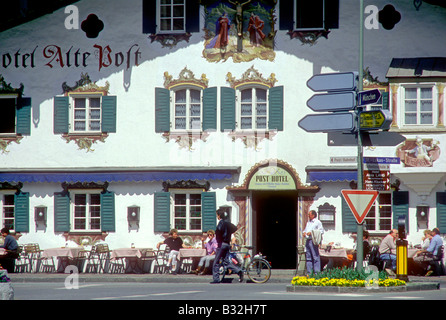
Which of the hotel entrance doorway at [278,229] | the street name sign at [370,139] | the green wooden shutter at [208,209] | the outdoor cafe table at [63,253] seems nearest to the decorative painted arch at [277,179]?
the green wooden shutter at [208,209]

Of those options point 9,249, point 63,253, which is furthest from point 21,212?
point 63,253

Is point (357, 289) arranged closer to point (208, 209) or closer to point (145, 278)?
point (145, 278)

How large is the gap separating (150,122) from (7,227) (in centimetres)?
530

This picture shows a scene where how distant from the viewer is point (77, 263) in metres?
28.3

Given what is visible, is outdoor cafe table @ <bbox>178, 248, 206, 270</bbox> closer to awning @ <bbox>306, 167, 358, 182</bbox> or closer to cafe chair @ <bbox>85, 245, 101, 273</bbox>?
cafe chair @ <bbox>85, 245, 101, 273</bbox>

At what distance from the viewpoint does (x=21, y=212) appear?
2866cm

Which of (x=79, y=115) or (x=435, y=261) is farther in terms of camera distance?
(x=79, y=115)

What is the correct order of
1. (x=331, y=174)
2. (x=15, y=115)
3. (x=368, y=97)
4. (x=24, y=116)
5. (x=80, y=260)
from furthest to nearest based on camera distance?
1. (x=15, y=115)
2. (x=24, y=116)
3. (x=80, y=260)
4. (x=331, y=174)
5. (x=368, y=97)

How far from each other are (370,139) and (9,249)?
14.0 m

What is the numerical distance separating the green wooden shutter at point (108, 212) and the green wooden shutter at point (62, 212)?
1116 millimetres

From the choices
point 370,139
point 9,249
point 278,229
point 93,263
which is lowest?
point 93,263
